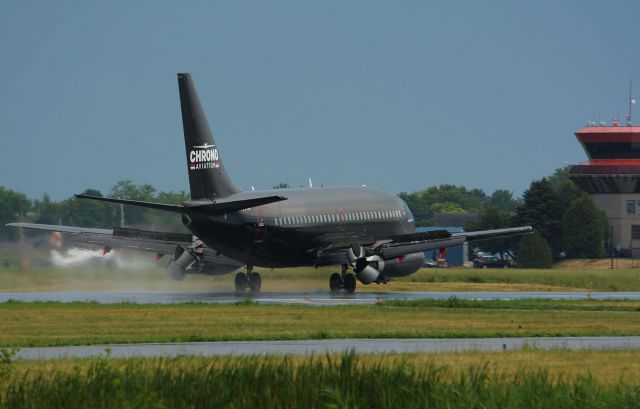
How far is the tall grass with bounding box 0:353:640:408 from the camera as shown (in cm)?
2020

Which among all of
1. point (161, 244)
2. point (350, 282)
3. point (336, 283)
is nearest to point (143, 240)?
point (161, 244)

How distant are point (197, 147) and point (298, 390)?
1523 inches

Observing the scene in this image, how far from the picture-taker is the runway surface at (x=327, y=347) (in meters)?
31.5

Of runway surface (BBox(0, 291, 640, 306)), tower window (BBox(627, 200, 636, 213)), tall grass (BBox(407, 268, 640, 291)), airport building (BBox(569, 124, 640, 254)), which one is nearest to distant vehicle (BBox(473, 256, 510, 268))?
airport building (BBox(569, 124, 640, 254))

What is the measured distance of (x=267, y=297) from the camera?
59.9 m

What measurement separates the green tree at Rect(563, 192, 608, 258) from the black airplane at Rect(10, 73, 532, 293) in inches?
2376

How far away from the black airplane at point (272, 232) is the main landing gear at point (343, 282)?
0.16ft

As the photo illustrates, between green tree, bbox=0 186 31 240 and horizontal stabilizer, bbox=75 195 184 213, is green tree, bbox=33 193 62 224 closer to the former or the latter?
green tree, bbox=0 186 31 240

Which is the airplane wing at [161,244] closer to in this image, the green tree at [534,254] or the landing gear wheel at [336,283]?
the landing gear wheel at [336,283]

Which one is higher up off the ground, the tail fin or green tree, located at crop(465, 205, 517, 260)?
the tail fin

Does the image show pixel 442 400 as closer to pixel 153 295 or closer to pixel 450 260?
pixel 153 295

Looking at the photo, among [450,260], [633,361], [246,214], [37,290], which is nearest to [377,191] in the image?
[246,214]

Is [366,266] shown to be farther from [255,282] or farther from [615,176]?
[615,176]

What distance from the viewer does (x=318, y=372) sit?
2239 centimetres
